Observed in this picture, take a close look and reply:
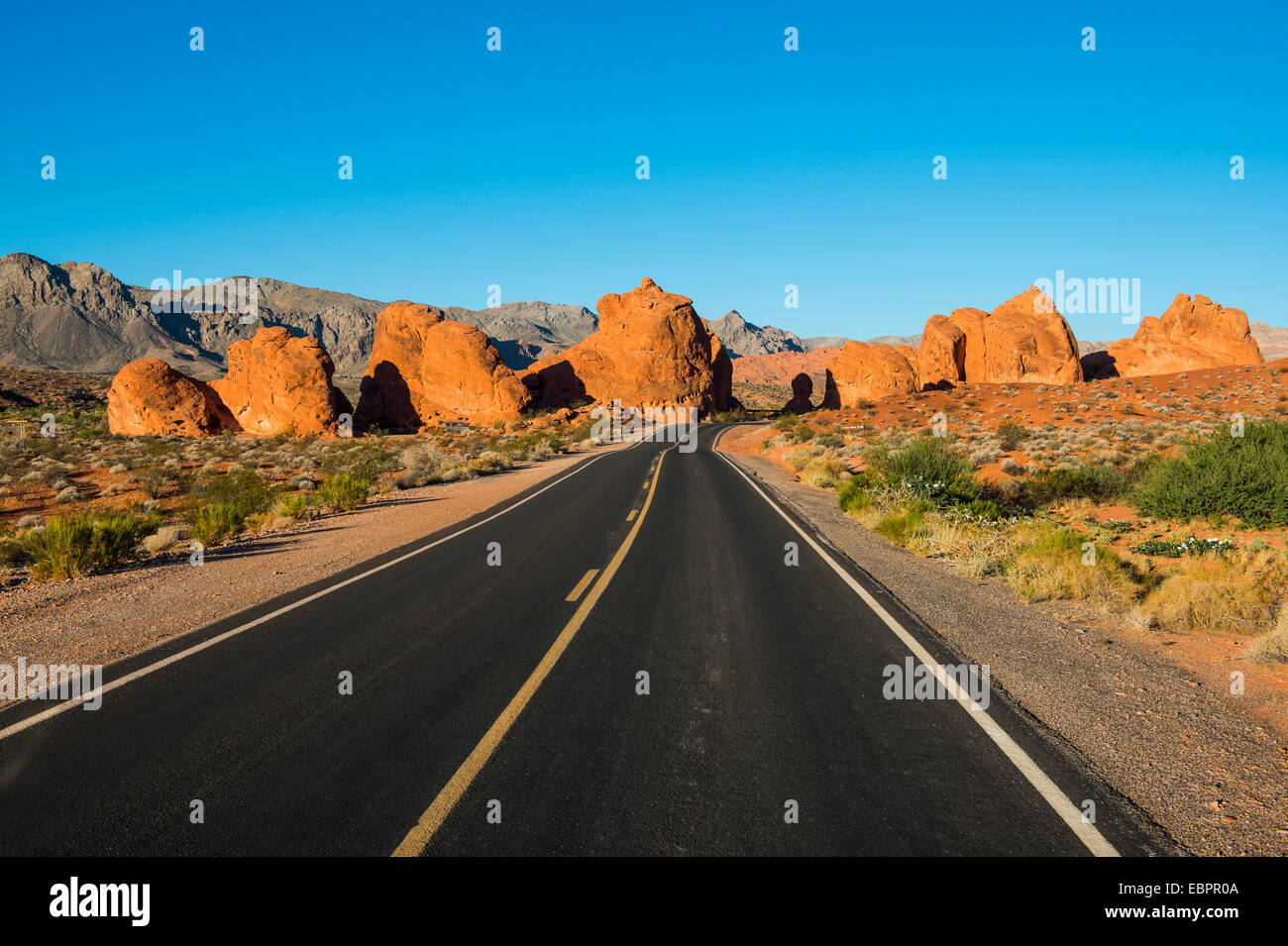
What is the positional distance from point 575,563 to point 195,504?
16.0 m

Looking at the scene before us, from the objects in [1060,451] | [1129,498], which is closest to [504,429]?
[1060,451]

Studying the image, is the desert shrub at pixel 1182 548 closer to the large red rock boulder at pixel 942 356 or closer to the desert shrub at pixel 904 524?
the desert shrub at pixel 904 524

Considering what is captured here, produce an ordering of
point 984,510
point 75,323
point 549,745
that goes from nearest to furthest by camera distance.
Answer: point 549,745 → point 984,510 → point 75,323

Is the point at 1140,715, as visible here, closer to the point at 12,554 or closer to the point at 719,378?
the point at 12,554

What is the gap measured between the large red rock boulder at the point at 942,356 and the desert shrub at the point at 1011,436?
114 feet

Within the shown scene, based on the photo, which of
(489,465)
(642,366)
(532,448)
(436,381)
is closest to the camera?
(489,465)

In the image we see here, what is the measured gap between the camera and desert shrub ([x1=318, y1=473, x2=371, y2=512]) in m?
16.7

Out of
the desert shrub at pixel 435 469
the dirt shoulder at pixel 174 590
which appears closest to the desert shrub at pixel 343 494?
the dirt shoulder at pixel 174 590

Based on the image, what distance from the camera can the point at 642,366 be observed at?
234 ft

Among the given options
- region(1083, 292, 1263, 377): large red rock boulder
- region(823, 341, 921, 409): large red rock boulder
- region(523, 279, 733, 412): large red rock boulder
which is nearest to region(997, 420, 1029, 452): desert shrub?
region(823, 341, 921, 409): large red rock boulder

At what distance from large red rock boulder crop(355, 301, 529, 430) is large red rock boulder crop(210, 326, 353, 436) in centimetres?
884

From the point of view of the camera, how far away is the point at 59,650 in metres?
6.40

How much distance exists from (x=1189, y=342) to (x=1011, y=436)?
5396 centimetres

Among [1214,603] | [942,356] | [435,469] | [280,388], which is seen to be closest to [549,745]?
[1214,603]
